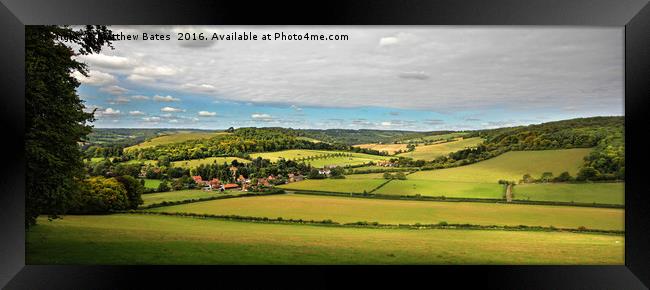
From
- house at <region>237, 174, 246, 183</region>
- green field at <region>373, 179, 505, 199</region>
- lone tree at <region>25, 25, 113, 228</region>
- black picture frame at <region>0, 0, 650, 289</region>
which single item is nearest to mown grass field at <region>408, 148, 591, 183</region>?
green field at <region>373, 179, 505, 199</region>

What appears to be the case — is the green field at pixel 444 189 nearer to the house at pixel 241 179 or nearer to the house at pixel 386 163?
the house at pixel 386 163

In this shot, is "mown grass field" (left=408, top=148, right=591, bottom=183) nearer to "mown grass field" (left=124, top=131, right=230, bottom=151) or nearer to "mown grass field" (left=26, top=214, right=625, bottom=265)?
"mown grass field" (left=26, top=214, right=625, bottom=265)

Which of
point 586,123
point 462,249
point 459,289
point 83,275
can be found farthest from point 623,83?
point 83,275

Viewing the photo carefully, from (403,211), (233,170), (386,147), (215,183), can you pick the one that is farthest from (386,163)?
(215,183)

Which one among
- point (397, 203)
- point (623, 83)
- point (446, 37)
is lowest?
point (397, 203)

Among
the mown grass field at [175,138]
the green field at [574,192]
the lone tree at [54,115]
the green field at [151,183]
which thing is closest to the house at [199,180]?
the green field at [151,183]

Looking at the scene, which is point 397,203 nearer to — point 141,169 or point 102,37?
point 141,169
